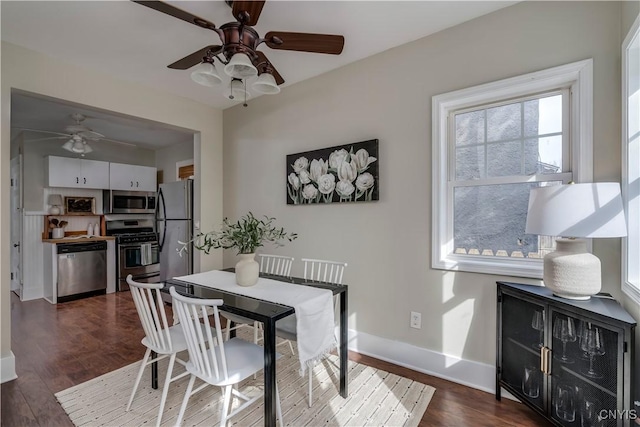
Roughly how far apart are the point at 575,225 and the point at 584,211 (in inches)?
3.1

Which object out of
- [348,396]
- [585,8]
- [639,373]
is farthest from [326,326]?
[585,8]

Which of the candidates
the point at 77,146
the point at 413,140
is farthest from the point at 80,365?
the point at 413,140

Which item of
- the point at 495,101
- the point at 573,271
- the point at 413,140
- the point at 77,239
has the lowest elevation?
the point at 77,239

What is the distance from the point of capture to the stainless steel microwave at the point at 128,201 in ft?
16.9

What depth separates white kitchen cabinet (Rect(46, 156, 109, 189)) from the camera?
4492mm

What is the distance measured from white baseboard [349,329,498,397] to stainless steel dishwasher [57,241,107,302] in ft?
14.0

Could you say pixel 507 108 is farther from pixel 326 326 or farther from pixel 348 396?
pixel 348 396

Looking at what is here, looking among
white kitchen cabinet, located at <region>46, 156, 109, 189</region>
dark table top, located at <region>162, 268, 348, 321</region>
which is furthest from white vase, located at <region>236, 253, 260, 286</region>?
white kitchen cabinet, located at <region>46, 156, 109, 189</region>

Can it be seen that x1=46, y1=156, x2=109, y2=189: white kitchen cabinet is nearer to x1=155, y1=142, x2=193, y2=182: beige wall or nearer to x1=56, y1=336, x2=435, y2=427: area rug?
x1=155, y1=142, x2=193, y2=182: beige wall

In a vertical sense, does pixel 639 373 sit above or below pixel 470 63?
below

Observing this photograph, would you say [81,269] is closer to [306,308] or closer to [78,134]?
[78,134]

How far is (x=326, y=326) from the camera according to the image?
1812mm

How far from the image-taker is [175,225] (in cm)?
396

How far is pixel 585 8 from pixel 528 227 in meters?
1.37
